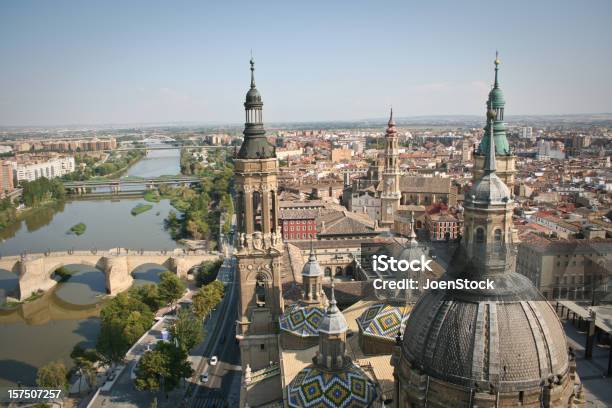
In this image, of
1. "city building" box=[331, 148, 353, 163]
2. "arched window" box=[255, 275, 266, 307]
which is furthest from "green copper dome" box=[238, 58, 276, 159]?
"city building" box=[331, 148, 353, 163]

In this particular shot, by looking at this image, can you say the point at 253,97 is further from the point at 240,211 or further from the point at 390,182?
the point at 390,182

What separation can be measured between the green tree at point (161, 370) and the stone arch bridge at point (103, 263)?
16.4 m

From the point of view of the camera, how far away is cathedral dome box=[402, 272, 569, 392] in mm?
8164

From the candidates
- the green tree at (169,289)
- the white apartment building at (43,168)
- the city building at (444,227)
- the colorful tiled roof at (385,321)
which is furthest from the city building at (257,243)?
the white apartment building at (43,168)

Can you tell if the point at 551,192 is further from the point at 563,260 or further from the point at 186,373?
the point at 186,373

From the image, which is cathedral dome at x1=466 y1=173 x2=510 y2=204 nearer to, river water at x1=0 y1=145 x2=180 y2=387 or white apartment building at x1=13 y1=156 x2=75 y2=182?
river water at x1=0 y1=145 x2=180 y2=387

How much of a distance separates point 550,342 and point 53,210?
66.9m

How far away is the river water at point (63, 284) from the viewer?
83.1 ft

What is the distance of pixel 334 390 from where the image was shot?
10859 millimetres

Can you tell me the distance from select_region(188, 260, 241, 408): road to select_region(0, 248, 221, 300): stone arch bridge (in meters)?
8.56

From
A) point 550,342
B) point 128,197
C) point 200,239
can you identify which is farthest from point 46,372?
point 128,197

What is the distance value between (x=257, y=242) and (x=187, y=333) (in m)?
7.47

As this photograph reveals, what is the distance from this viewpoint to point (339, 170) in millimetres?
76688

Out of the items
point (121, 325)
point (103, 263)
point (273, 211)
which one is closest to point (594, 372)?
point (273, 211)
